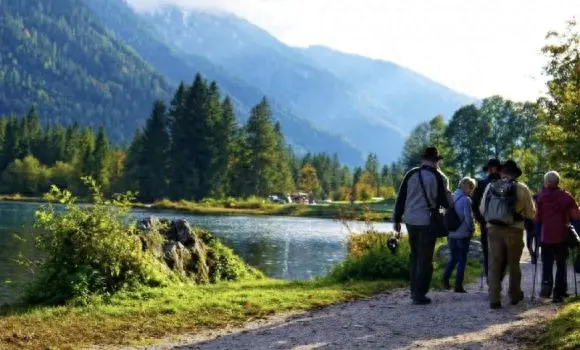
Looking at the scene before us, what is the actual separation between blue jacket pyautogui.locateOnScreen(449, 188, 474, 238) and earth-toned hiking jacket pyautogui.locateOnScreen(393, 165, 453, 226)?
2.43 m

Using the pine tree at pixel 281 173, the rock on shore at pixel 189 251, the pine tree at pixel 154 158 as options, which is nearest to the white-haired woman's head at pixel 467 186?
the rock on shore at pixel 189 251

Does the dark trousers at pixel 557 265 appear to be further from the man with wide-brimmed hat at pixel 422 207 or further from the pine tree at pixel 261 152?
the pine tree at pixel 261 152

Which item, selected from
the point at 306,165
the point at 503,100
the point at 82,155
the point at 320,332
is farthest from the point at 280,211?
the point at 320,332

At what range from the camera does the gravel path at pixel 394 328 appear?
8156mm

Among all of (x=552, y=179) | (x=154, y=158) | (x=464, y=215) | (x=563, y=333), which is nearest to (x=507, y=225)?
(x=552, y=179)

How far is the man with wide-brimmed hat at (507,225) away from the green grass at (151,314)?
3.06 m

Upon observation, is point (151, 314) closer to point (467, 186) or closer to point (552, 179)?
point (467, 186)

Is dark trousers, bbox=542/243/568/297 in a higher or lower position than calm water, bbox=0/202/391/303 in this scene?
higher

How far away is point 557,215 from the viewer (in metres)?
11.2

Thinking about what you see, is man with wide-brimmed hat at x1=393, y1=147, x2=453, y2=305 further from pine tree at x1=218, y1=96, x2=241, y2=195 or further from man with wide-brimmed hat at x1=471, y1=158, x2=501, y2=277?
pine tree at x1=218, y1=96, x2=241, y2=195

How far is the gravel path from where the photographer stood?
26.8ft

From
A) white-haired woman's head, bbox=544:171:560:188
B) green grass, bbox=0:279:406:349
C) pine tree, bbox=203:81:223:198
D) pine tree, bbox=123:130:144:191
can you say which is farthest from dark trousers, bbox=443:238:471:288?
pine tree, bbox=123:130:144:191

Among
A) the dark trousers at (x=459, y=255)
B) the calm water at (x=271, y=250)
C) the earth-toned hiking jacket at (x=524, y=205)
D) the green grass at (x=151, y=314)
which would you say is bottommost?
the calm water at (x=271, y=250)

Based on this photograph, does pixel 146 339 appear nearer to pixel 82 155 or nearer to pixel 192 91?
pixel 192 91
